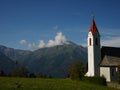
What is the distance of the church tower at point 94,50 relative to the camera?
266 ft

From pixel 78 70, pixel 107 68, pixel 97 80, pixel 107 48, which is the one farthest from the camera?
pixel 78 70

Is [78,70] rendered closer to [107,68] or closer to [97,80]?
[107,68]

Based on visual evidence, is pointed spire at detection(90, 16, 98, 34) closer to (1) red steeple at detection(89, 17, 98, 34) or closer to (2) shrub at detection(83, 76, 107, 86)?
(1) red steeple at detection(89, 17, 98, 34)

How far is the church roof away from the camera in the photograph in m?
79.5

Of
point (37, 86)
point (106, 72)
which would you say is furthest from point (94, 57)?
point (37, 86)

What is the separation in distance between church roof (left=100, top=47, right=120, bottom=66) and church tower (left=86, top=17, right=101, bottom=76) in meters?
1.66

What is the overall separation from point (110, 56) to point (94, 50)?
5.35 metres

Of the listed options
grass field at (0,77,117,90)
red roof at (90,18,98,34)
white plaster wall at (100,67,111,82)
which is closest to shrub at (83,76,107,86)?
grass field at (0,77,117,90)

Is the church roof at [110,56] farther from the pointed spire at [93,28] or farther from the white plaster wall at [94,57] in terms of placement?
the pointed spire at [93,28]

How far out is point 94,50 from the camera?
81.6 m

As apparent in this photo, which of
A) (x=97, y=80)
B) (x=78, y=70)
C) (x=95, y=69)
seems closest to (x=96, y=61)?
(x=95, y=69)

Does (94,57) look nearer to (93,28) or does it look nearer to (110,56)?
(110,56)

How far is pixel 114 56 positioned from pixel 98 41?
693cm

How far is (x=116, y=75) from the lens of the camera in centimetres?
7994
